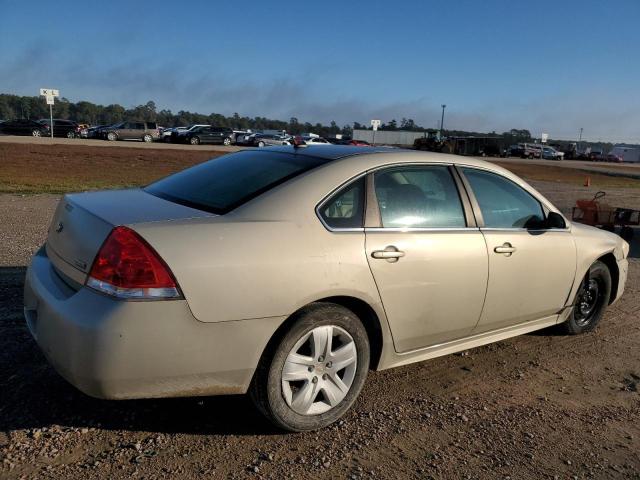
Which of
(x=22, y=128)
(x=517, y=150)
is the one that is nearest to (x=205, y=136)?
(x=22, y=128)

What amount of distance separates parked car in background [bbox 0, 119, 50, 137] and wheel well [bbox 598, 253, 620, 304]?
152 ft

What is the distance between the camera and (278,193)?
3.21 metres

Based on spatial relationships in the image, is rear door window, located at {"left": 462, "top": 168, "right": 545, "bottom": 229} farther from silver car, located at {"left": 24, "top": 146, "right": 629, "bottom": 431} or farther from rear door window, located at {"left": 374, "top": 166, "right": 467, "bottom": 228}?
rear door window, located at {"left": 374, "top": 166, "right": 467, "bottom": 228}

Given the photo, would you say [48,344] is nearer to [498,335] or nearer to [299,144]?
[299,144]

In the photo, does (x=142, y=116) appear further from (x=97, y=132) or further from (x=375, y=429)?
(x=375, y=429)

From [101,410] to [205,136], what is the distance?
1745 inches

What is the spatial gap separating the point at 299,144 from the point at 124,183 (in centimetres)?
1270

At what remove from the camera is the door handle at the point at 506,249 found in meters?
3.95

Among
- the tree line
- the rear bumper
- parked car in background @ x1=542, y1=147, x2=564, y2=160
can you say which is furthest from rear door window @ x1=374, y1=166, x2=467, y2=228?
the tree line

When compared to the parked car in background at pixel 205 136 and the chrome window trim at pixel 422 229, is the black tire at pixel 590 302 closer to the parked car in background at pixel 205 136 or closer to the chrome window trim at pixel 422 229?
the chrome window trim at pixel 422 229

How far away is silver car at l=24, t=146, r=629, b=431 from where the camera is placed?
2.71 metres

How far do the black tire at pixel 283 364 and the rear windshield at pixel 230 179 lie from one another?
2.44 feet

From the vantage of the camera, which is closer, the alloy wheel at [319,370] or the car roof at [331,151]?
the alloy wheel at [319,370]

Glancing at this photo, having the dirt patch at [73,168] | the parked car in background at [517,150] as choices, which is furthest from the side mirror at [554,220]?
the parked car in background at [517,150]
